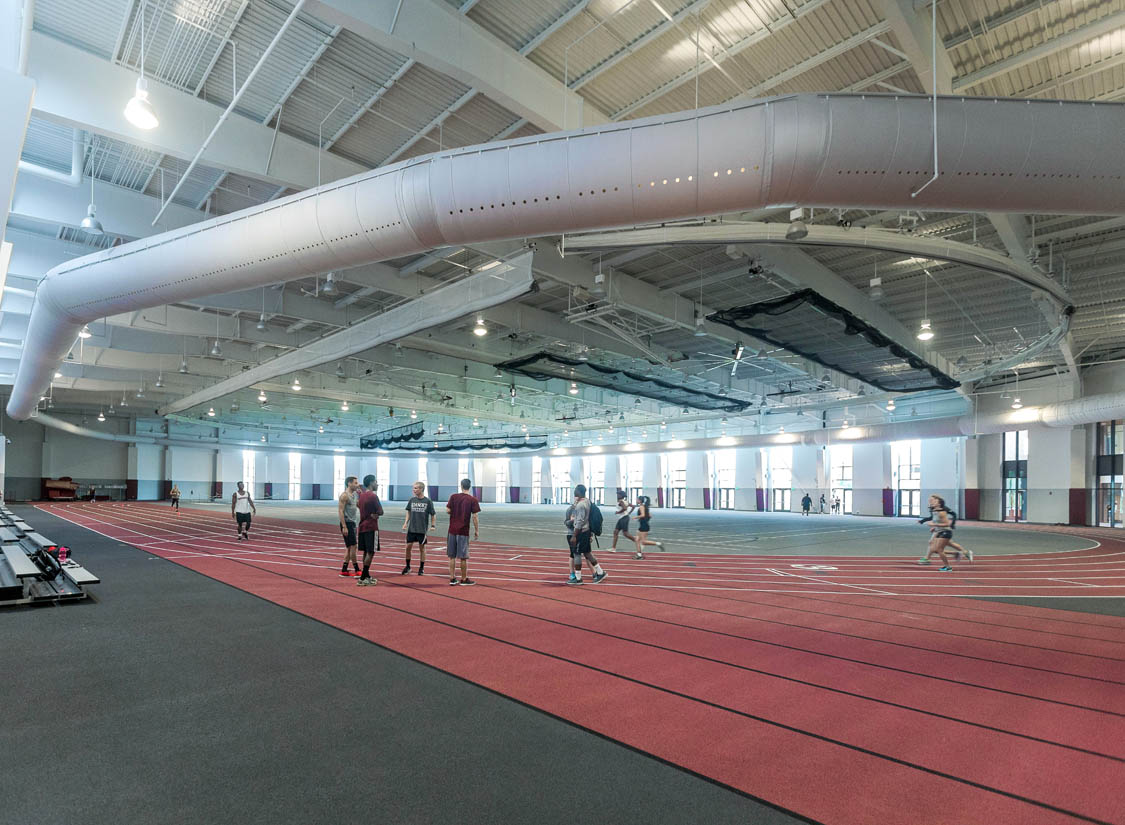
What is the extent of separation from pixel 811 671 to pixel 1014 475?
38234mm

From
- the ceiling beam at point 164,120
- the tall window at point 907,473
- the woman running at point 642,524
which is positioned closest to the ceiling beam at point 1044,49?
the ceiling beam at point 164,120

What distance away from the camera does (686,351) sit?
83.4 feet

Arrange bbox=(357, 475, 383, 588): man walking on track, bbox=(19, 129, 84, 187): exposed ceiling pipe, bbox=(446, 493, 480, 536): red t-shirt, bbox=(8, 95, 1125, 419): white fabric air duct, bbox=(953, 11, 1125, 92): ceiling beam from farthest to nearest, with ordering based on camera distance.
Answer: bbox=(357, 475, 383, 588): man walking on track, bbox=(446, 493, 480, 536): red t-shirt, bbox=(19, 129, 84, 187): exposed ceiling pipe, bbox=(953, 11, 1125, 92): ceiling beam, bbox=(8, 95, 1125, 419): white fabric air duct

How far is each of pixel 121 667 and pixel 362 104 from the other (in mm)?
8334

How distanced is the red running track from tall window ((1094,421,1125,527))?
82.4ft

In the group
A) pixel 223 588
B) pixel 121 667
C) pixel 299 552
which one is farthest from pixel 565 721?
pixel 299 552

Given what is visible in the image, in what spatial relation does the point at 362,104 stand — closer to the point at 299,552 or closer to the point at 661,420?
the point at 299,552

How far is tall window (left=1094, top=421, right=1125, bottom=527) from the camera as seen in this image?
32.3 m

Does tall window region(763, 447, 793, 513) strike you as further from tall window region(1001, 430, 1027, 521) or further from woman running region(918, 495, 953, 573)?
woman running region(918, 495, 953, 573)

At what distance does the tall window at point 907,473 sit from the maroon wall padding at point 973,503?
3344 mm

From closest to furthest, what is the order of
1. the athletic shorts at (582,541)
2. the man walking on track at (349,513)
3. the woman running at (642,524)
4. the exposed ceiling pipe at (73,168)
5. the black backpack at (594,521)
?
1. the exposed ceiling pipe at (73,168)
2. the athletic shorts at (582,541)
3. the man walking on track at (349,513)
4. the black backpack at (594,521)
5. the woman running at (642,524)

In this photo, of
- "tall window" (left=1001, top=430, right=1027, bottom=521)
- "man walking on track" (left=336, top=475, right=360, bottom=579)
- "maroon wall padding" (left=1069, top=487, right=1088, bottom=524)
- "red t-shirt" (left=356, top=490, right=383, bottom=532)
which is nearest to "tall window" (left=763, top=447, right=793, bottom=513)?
"tall window" (left=1001, top=430, right=1027, bottom=521)

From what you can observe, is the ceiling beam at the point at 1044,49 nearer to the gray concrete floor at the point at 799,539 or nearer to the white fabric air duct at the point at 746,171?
the white fabric air duct at the point at 746,171

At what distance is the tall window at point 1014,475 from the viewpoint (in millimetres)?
35812
